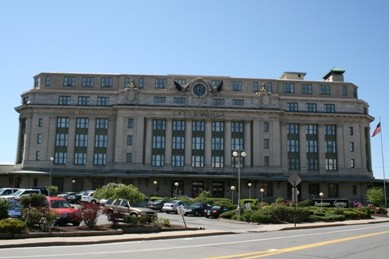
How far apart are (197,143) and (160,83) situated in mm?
14518

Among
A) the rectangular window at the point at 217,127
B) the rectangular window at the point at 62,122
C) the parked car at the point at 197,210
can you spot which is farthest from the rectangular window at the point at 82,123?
the parked car at the point at 197,210

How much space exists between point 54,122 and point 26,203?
192 feet

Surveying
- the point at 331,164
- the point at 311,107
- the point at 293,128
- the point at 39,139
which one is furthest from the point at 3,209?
the point at 311,107

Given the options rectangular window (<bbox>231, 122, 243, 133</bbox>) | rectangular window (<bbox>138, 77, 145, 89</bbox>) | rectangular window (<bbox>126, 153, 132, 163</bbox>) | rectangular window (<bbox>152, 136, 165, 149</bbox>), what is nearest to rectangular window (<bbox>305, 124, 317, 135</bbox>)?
rectangular window (<bbox>231, 122, 243, 133</bbox>)

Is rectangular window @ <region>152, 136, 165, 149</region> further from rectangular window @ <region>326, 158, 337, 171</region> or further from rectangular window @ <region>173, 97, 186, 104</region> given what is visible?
rectangular window @ <region>326, 158, 337, 171</region>

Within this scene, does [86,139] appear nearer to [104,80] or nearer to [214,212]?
[104,80]

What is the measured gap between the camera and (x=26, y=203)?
2380cm

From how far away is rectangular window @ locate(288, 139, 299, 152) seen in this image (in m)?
81.1

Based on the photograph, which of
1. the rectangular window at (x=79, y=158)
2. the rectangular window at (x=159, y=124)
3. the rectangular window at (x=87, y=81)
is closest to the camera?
the rectangular window at (x=79, y=158)

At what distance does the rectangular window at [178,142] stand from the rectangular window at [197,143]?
2.10m

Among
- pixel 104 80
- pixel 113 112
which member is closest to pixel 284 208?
pixel 113 112

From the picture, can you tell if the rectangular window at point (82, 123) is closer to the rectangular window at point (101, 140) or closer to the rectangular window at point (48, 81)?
the rectangular window at point (101, 140)

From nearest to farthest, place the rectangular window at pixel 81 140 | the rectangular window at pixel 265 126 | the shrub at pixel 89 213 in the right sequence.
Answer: the shrub at pixel 89 213 → the rectangular window at pixel 81 140 → the rectangular window at pixel 265 126

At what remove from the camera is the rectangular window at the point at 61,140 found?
259 feet
